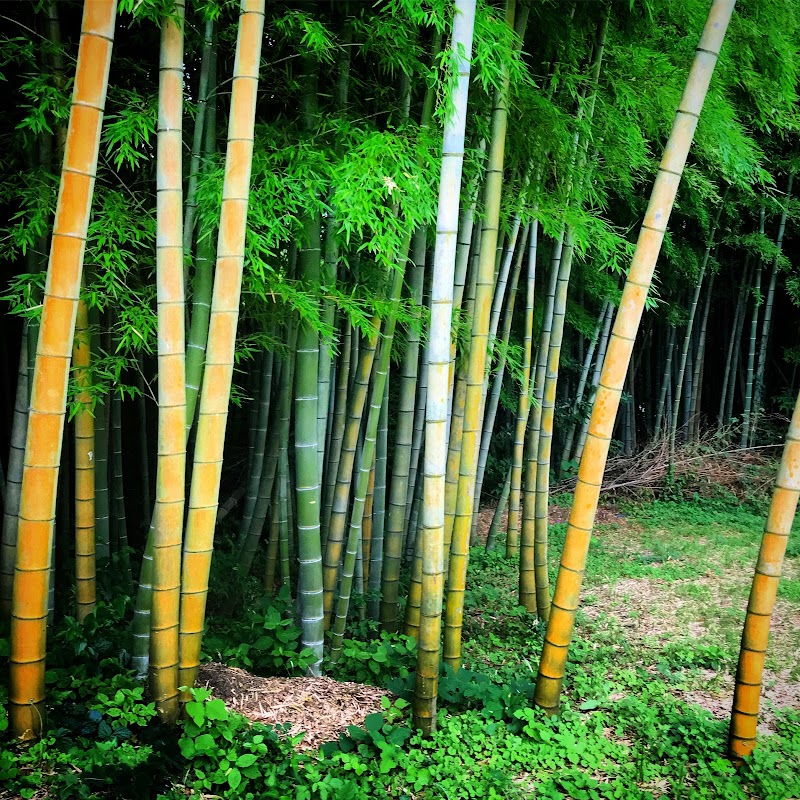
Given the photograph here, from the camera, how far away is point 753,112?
6121mm

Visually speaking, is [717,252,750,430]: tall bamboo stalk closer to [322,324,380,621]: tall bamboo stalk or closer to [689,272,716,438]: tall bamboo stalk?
[689,272,716,438]: tall bamboo stalk

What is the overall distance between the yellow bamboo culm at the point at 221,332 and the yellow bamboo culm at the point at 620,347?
4.55 feet

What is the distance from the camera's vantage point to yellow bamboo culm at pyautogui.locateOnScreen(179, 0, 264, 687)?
8.07ft

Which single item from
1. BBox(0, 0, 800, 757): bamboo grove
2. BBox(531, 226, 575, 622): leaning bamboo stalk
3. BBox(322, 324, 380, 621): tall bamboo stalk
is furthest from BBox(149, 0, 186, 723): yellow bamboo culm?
BBox(531, 226, 575, 622): leaning bamboo stalk

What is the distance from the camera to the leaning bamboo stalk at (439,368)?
2576 mm

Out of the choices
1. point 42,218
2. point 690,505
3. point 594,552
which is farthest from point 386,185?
point 690,505

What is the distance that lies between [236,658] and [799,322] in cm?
802

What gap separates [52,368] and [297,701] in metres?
1.68

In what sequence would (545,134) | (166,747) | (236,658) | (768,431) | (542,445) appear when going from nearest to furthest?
(166,747) < (236,658) < (545,134) < (542,445) < (768,431)

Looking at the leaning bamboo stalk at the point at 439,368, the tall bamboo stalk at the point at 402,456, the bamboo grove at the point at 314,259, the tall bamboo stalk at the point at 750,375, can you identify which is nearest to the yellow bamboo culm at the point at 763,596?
the bamboo grove at the point at 314,259

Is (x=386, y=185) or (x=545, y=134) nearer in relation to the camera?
(x=386, y=185)

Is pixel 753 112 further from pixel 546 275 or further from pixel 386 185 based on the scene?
pixel 386 185

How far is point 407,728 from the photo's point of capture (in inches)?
111

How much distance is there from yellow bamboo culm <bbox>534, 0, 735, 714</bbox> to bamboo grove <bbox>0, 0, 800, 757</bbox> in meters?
0.01
